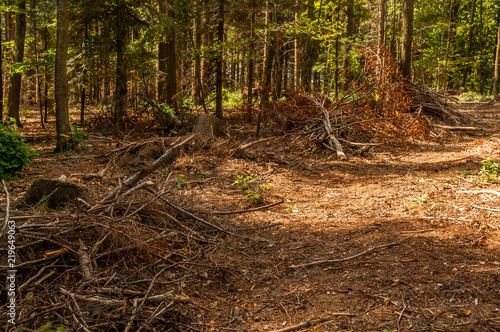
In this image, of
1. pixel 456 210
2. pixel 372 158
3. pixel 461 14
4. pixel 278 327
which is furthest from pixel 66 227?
pixel 461 14

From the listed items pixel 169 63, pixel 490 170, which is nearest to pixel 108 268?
pixel 490 170

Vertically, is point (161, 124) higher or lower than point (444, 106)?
lower

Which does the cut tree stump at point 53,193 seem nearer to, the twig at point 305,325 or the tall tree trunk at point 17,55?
the twig at point 305,325

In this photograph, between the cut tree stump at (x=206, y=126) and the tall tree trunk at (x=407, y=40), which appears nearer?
the cut tree stump at (x=206, y=126)

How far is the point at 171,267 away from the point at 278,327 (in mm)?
1536

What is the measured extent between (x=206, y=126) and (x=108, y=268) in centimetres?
769

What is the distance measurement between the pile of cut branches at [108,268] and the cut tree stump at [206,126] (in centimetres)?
595

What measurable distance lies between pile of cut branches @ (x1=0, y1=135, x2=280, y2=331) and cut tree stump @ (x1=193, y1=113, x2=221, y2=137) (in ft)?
19.5

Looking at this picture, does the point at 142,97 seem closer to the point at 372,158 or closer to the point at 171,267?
the point at 372,158

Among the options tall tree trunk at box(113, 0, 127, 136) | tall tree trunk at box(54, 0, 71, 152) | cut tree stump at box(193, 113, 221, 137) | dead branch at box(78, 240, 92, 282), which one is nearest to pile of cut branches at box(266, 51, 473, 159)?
cut tree stump at box(193, 113, 221, 137)

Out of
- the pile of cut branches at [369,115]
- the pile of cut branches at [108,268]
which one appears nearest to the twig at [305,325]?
the pile of cut branches at [108,268]

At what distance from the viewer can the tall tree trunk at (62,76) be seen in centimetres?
1019

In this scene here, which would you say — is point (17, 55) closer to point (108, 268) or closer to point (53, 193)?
point (53, 193)

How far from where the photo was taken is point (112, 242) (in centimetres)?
390
